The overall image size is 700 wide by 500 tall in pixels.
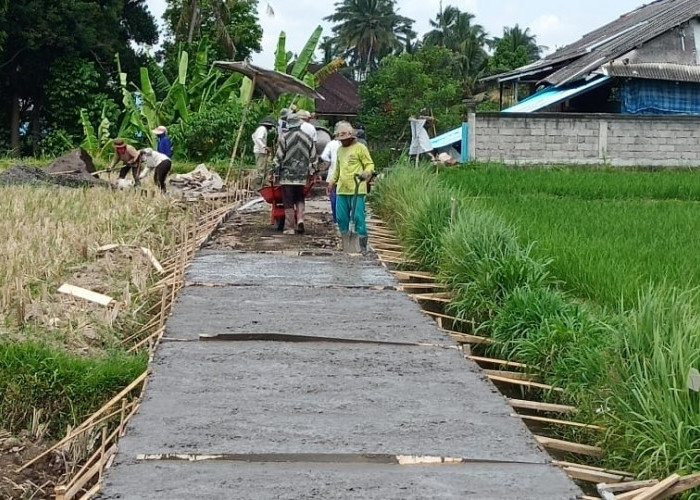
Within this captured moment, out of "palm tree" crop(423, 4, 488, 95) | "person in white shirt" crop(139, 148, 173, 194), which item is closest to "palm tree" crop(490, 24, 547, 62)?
"palm tree" crop(423, 4, 488, 95)

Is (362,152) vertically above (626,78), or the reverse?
(626,78)

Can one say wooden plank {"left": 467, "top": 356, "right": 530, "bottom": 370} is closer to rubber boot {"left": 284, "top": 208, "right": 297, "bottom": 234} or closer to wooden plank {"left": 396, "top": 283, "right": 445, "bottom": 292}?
wooden plank {"left": 396, "top": 283, "right": 445, "bottom": 292}

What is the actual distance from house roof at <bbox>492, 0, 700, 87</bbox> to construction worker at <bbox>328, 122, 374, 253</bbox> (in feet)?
41.4

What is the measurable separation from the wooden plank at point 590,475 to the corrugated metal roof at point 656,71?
1747cm

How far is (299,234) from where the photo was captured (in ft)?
35.6

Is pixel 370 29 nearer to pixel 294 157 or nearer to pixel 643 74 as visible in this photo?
pixel 643 74

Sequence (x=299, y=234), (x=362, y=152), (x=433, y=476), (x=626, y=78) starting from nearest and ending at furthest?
(x=433, y=476) < (x=362, y=152) < (x=299, y=234) < (x=626, y=78)

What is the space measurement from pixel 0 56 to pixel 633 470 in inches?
962

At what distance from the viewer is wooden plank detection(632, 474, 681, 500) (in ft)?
11.0

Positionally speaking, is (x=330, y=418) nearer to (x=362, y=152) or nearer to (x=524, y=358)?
(x=524, y=358)

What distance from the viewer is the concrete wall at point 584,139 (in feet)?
57.7

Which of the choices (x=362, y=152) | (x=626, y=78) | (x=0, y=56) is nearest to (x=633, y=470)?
(x=362, y=152)

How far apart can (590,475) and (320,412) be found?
1.20m

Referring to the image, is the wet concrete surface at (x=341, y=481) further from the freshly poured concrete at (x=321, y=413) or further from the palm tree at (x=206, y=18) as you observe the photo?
the palm tree at (x=206, y=18)
